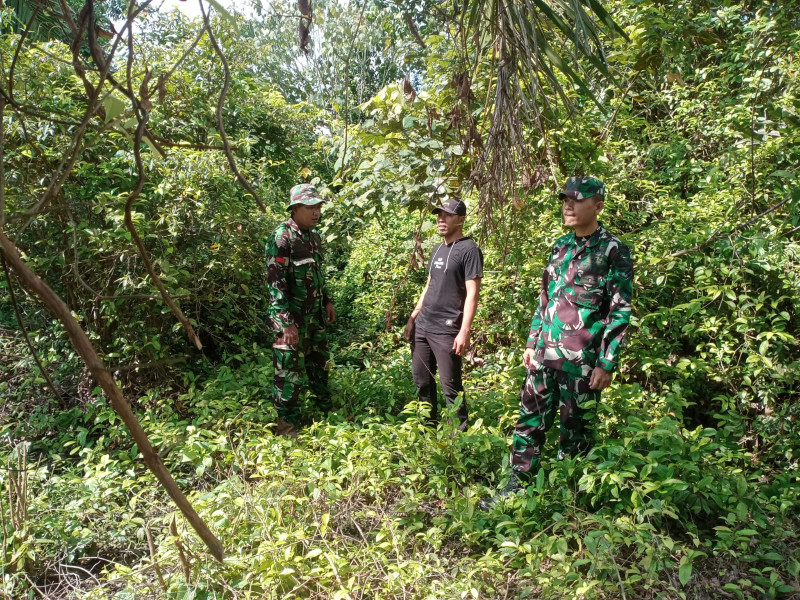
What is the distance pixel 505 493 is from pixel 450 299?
1252 mm

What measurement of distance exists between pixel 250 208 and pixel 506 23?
162 inches

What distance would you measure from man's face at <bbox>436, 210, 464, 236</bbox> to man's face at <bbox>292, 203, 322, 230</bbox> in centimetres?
89

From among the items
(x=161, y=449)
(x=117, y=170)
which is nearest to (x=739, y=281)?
(x=161, y=449)

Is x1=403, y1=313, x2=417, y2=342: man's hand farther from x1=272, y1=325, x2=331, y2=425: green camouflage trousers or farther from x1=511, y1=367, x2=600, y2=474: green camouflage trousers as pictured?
x1=511, y1=367, x2=600, y2=474: green camouflage trousers

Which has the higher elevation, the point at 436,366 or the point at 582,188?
the point at 582,188

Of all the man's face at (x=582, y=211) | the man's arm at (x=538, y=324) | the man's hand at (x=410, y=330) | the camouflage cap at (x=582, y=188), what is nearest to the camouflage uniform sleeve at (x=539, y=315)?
the man's arm at (x=538, y=324)

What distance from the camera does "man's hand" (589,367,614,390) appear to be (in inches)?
110

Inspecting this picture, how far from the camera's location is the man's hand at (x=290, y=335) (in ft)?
12.7

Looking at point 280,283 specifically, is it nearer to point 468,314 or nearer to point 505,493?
point 468,314

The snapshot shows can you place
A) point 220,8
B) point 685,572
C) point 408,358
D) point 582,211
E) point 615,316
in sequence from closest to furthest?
point 220,8
point 685,572
point 615,316
point 582,211
point 408,358

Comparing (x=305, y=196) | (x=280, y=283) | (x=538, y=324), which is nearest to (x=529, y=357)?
(x=538, y=324)

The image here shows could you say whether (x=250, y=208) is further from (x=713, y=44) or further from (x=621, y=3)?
(x=713, y=44)

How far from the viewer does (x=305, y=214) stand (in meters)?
3.93

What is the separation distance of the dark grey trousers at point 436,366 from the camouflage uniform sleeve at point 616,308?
1.08 meters
